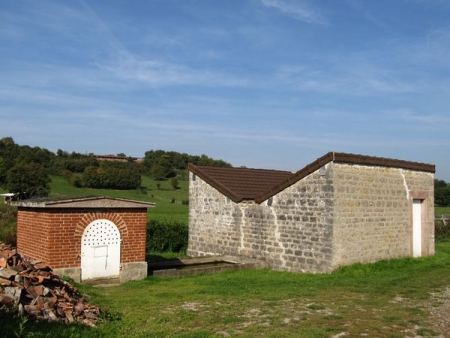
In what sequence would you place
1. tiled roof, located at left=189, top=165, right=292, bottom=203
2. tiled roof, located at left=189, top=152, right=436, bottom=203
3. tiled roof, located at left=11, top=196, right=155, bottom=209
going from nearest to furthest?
1. tiled roof, located at left=11, top=196, right=155, bottom=209
2. tiled roof, located at left=189, top=152, right=436, bottom=203
3. tiled roof, located at left=189, top=165, right=292, bottom=203

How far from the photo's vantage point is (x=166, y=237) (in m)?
21.0

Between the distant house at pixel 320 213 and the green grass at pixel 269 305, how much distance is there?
0.87 metres

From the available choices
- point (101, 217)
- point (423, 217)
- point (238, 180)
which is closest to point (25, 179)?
point (238, 180)

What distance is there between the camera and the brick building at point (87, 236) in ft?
36.3

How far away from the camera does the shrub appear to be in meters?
21.0

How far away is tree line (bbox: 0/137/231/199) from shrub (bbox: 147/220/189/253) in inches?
1125

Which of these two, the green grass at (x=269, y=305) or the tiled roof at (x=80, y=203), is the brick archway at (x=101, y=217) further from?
the green grass at (x=269, y=305)

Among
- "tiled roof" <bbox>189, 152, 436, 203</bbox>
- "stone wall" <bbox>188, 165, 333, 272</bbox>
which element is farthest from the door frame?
"stone wall" <bbox>188, 165, 333, 272</bbox>

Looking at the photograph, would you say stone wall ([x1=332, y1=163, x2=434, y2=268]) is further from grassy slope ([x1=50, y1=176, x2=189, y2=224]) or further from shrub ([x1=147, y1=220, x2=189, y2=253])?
grassy slope ([x1=50, y1=176, x2=189, y2=224])

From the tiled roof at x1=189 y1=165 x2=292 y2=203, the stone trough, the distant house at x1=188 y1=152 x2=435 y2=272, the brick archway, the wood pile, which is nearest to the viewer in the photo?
the wood pile

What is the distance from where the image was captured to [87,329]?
6.68 m

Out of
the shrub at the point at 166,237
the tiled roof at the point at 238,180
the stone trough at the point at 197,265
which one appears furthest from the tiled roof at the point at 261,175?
the shrub at the point at 166,237

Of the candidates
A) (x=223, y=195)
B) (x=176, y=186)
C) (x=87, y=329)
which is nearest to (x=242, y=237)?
(x=223, y=195)

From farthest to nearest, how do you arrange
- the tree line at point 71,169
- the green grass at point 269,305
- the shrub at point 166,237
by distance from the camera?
the tree line at point 71,169 < the shrub at point 166,237 < the green grass at point 269,305
